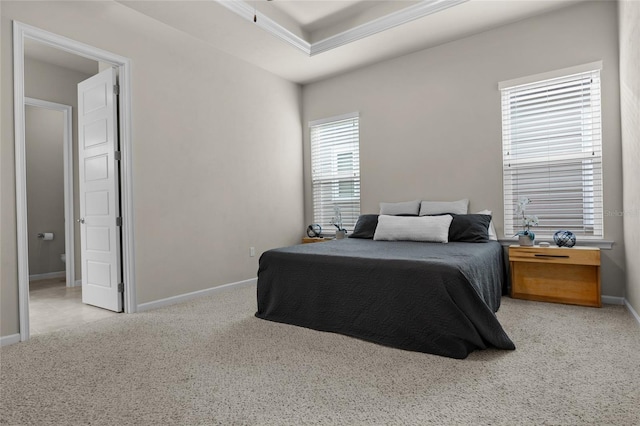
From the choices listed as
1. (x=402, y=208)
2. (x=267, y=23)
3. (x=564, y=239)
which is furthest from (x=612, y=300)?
(x=267, y=23)

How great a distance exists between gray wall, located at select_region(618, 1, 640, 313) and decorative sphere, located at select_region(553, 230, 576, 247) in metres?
0.40

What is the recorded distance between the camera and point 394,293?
8.30ft

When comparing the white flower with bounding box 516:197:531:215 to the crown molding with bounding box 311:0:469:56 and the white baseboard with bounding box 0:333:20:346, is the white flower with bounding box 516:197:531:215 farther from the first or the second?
the white baseboard with bounding box 0:333:20:346

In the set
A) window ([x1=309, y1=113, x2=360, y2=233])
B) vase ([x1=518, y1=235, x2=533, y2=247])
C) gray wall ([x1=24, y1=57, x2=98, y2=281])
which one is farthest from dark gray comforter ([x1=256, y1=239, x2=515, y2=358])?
gray wall ([x1=24, y1=57, x2=98, y2=281])

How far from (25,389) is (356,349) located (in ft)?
6.29

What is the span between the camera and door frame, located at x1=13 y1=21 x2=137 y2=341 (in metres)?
2.78

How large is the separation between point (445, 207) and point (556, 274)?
1257 millimetres

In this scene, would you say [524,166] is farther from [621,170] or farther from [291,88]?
Result: [291,88]

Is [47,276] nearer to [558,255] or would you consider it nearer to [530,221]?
[530,221]

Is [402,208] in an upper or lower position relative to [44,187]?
lower

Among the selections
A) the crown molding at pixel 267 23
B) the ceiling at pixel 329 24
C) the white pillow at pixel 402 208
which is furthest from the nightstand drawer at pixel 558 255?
the crown molding at pixel 267 23

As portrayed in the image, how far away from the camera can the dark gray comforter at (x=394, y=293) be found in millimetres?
2307

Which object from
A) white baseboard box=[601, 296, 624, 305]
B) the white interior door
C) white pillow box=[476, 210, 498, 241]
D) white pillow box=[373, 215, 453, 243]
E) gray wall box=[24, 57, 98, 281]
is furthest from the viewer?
gray wall box=[24, 57, 98, 281]

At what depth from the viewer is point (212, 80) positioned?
14.2ft
